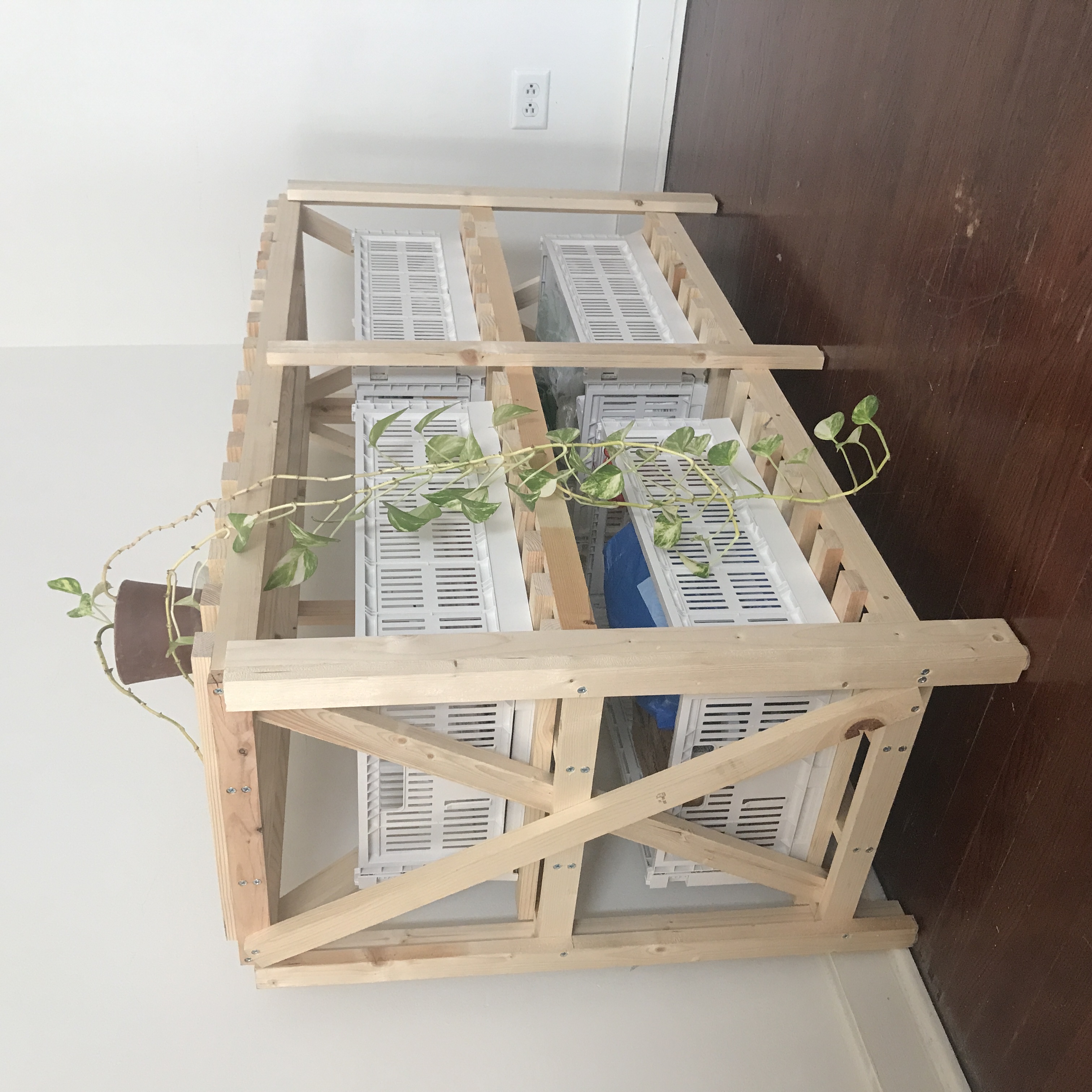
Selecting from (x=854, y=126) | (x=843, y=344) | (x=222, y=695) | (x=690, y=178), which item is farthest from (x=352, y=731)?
(x=690, y=178)

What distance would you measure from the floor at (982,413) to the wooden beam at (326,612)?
76cm

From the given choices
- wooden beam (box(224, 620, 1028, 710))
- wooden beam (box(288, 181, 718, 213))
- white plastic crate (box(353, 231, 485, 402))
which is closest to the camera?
wooden beam (box(224, 620, 1028, 710))

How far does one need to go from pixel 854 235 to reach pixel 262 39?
4.60ft

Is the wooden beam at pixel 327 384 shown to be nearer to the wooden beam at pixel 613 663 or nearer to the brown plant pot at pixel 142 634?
the brown plant pot at pixel 142 634

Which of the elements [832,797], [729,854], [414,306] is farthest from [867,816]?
[414,306]

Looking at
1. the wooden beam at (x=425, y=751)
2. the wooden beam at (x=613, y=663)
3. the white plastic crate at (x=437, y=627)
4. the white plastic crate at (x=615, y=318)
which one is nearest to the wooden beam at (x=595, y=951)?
the white plastic crate at (x=437, y=627)

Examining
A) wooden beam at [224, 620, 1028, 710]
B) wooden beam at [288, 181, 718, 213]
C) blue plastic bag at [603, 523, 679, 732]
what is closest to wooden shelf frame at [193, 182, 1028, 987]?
wooden beam at [224, 620, 1028, 710]

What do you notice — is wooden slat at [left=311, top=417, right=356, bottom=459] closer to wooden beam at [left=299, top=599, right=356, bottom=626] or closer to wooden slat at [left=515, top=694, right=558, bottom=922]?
wooden beam at [left=299, top=599, right=356, bottom=626]

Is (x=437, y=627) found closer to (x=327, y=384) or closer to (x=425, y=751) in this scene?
(x=425, y=751)

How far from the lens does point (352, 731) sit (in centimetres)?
109

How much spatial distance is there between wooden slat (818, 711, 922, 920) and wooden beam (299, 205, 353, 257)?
54.5 inches

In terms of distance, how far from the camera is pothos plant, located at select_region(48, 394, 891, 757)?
3.91 feet

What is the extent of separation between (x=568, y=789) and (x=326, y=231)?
1333mm

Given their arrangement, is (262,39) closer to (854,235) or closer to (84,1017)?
(854,235)
